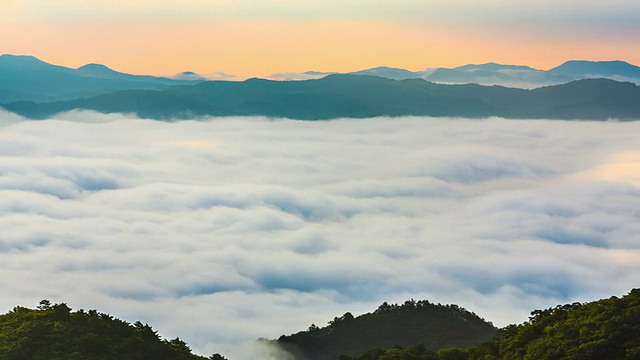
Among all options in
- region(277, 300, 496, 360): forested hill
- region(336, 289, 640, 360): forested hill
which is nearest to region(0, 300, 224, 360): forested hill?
region(336, 289, 640, 360): forested hill

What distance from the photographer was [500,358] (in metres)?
→ 38.1

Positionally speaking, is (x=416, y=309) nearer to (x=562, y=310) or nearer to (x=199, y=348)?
(x=199, y=348)

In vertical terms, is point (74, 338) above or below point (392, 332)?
below

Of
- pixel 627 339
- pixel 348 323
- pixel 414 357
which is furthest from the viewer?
pixel 348 323

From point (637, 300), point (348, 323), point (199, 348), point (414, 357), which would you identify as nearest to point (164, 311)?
point (199, 348)

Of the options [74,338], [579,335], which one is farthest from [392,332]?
[579,335]

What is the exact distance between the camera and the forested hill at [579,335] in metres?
30.6

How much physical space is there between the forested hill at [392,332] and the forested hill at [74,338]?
49680mm

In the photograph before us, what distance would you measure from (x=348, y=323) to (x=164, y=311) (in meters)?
103

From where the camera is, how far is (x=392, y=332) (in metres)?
94.9

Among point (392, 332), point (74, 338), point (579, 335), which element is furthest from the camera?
point (392, 332)

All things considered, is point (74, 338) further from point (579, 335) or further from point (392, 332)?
point (392, 332)

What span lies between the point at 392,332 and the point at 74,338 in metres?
63.3

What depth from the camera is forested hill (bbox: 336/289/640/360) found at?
1206 inches
